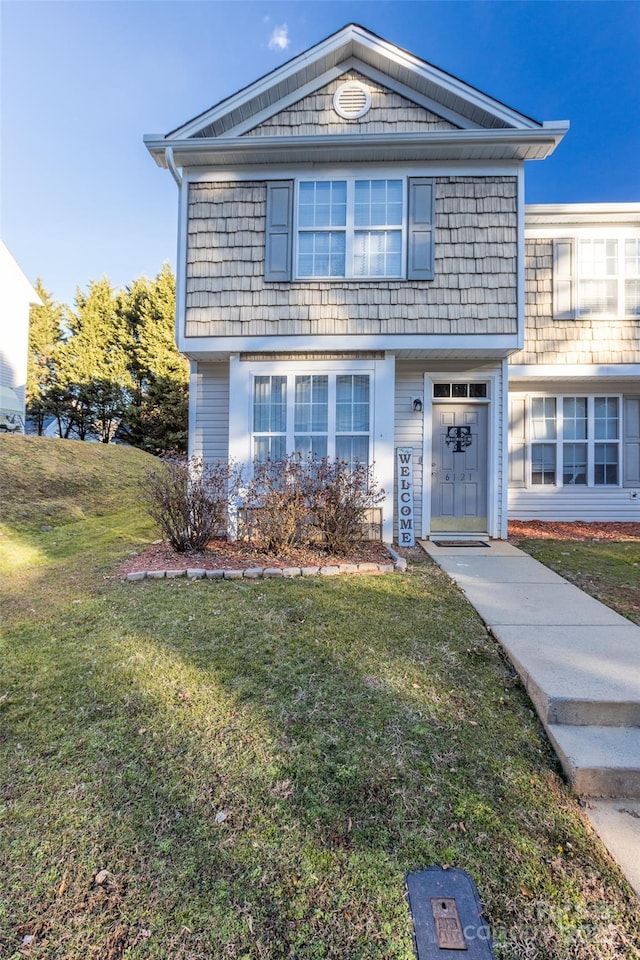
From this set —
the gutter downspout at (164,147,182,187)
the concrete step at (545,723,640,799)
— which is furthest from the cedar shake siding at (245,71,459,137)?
the concrete step at (545,723,640,799)

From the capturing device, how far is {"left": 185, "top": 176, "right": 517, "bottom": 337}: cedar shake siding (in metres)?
6.60

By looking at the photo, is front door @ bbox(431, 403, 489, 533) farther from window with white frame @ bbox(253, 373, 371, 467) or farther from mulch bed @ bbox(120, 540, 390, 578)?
mulch bed @ bbox(120, 540, 390, 578)

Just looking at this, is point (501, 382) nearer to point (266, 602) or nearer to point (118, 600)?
Result: point (266, 602)

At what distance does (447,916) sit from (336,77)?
9.19m

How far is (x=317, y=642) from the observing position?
339cm

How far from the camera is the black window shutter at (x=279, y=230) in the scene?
6700mm

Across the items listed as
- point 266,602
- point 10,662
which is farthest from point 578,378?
point 10,662

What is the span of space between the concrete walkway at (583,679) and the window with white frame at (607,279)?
5.99m

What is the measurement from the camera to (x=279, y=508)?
5816mm

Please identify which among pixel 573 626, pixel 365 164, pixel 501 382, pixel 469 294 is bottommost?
pixel 573 626

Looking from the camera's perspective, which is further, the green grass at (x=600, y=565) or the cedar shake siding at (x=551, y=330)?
the cedar shake siding at (x=551, y=330)

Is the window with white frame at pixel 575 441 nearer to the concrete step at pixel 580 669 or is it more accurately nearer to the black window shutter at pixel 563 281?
the black window shutter at pixel 563 281

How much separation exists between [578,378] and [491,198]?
3669mm

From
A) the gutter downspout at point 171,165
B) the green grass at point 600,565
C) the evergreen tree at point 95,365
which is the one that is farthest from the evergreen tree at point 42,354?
the green grass at point 600,565
